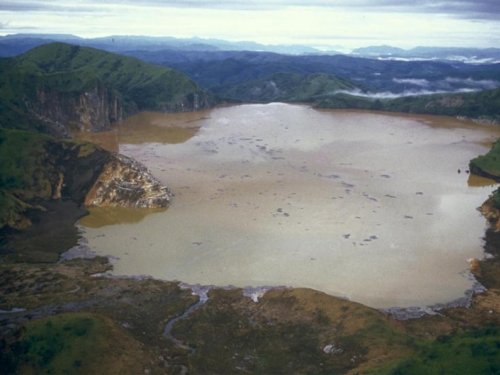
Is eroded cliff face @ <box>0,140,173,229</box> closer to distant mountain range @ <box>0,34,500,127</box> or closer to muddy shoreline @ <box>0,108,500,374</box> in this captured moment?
muddy shoreline @ <box>0,108,500,374</box>

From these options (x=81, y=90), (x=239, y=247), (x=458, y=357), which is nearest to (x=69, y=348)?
(x=239, y=247)

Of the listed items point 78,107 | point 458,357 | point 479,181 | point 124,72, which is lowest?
point 479,181

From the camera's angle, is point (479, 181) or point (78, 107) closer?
point (479, 181)

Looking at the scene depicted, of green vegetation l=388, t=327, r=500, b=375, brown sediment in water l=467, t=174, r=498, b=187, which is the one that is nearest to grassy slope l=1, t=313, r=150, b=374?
green vegetation l=388, t=327, r=500, b=375

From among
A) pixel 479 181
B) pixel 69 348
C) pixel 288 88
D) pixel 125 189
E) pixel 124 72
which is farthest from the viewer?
pixel 288 88

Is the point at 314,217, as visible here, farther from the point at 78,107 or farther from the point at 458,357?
the point at 78,107

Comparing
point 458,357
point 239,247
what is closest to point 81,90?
point 239,247

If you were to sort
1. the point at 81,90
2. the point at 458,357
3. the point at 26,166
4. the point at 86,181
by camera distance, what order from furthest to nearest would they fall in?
the point at 81,90 → the point at 86,181 → the point at 26,166 → the point at 458,357

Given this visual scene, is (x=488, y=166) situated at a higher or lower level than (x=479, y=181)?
higher
